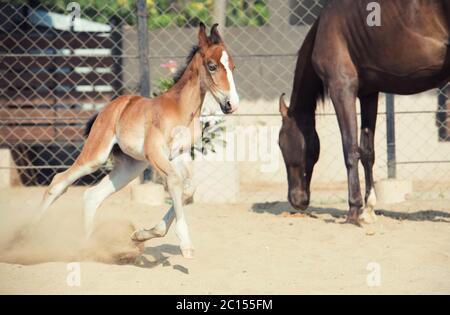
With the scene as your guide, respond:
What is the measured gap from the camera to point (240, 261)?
5523mm

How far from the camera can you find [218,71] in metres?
5.36

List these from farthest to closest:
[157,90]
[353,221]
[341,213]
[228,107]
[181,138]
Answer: [157,90] → [341,213] → [353,221] → [181,138] → [228,107]

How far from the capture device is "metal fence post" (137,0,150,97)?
8.66 metres

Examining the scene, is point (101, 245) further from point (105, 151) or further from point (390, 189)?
point (390, 189)

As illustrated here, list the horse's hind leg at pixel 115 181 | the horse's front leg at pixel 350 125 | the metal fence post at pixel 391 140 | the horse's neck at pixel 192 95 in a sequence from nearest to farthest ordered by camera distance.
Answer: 1. the horse's neck at pixel 192 95
2. the horse's hind leg at pixel 115 181
3. the horse's front leg at pixel 350 125
4. the metal fence post at pixel 391 140

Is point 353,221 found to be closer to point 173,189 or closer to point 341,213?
point 341,213

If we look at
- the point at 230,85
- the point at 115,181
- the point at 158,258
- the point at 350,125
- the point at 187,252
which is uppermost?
the point at 230,85

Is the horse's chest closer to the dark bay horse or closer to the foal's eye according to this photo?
the foal's eye

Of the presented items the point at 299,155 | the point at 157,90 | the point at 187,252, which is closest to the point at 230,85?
the point at 187,252

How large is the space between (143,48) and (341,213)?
269 cm

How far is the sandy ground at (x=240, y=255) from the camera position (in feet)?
15.6

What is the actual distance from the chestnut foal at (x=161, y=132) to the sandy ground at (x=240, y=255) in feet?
0.91

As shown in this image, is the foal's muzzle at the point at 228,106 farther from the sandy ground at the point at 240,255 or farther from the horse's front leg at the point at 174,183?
the sandy ground at the point at 240,255

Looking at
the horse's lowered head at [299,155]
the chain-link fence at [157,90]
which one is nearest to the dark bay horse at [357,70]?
the horse's lowered head at [299,155]
